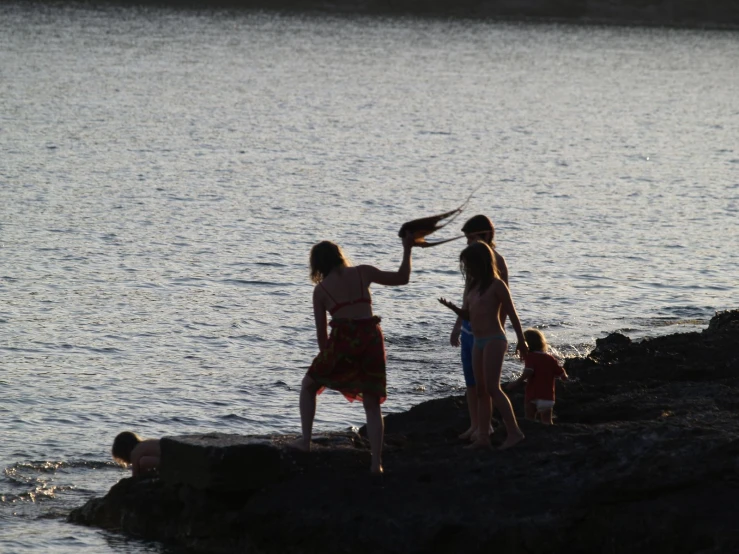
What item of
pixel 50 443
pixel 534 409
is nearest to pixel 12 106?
pixel 50 443

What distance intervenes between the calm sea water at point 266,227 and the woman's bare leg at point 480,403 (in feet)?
8.88

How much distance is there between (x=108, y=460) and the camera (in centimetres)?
1309

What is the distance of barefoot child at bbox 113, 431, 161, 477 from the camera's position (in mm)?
10930

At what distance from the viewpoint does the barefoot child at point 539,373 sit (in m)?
10.8

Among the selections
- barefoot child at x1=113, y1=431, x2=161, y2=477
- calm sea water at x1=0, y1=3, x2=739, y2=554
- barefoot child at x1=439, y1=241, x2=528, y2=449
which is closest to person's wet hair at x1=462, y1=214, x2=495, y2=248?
barefoot child at x1=439, y1=241, x2=528, y2=449

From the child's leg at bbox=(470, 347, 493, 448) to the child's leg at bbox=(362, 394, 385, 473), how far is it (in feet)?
2.57

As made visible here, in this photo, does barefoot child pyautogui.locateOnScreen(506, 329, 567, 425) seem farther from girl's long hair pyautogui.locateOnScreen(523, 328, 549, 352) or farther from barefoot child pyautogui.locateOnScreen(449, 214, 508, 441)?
barefoot child pyautogui.locateOnScreen(449, 214, 508, 441)

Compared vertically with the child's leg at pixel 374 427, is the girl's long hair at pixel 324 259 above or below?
above

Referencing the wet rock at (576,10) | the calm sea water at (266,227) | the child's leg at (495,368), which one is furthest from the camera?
the wet rock at (576,10)

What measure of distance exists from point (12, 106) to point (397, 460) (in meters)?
39.9

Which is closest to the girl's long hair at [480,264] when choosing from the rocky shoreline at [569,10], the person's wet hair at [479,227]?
the person's wet hair at [479,227]

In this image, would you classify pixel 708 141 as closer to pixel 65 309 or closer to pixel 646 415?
pixel 65 309

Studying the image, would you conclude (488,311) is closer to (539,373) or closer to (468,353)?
(468,353)

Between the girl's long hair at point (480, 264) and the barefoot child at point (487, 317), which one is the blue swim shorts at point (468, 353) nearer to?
the barefoot child at point (487, 317)
